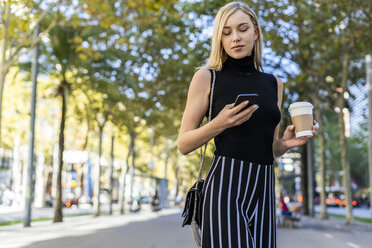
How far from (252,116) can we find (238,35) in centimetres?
36

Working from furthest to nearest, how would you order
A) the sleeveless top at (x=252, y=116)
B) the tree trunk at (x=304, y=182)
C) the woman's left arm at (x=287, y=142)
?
the tree trunk at (x=304, y=182) → the woman's left arm at (x=287, y=142) → the sleeveless top at (x=252, y=116)

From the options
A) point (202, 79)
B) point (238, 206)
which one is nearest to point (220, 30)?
point (202, 79)

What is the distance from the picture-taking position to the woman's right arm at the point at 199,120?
221 cm

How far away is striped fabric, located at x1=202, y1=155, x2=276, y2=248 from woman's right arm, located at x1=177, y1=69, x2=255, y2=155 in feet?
0.51

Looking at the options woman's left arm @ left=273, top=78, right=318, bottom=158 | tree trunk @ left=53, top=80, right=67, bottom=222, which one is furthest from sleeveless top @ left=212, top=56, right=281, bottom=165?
tree trunk @ left=53, top=80, right=67, bottom=222

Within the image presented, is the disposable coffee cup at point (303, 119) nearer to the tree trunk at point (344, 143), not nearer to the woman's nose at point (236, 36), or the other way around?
the woman's nose at point (236, 36)

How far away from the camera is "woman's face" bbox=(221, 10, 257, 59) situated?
8.16 ft

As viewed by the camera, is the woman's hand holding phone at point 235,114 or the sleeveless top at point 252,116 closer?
the woman's hand holding phone at point 235,114

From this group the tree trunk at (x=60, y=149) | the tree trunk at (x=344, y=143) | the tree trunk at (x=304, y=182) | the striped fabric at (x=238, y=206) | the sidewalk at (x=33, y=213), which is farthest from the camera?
the tree trunk at (x=304, y=182)

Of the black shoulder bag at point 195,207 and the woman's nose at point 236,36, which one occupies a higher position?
the woman's nose at point 236,36

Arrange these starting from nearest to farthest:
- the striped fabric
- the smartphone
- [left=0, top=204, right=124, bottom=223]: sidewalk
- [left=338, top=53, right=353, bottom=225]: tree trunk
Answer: the smartphone → the striped fabric → [left=338, top=53, right=353, bottom=225]: tree trunk → [left=0, top=204, right=124, bottom=223]: sidewalk

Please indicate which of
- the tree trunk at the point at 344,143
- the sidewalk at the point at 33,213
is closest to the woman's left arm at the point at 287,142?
the tree trunk at the point at 344,143

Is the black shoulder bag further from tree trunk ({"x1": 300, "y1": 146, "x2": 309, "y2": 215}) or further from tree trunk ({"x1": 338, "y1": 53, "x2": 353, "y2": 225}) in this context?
tree trunk ({"x1": 300, "y1": 146, "x2": 309, "y2": 215})

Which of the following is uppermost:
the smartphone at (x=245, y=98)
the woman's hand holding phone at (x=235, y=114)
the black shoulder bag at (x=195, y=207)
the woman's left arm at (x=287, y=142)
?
the smartphone at (x=245, y=98)
